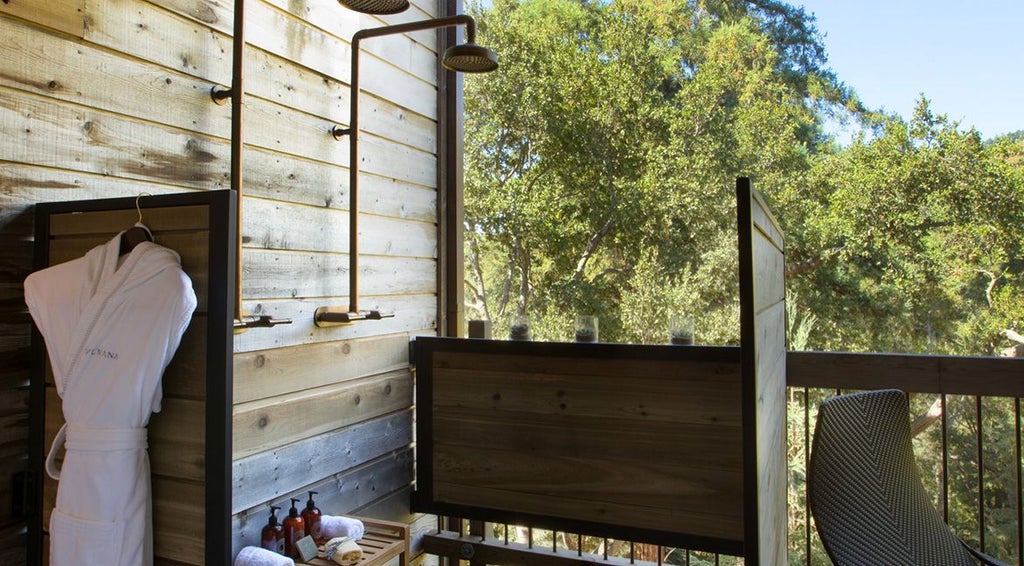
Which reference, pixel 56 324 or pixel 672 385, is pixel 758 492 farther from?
pixel 56 324

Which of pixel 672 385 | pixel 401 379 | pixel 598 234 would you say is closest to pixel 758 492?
pixel 672 385

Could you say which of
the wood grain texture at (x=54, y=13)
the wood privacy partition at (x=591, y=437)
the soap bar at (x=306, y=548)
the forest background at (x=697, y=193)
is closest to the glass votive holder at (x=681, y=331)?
the wood privacy partition at (x=591, y=437)

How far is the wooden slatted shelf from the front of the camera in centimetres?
188

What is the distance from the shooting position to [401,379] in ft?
8.69

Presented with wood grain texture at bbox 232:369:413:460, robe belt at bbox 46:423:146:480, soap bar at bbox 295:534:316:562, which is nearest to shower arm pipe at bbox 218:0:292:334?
wood grain texture at bbox 232:369:413:460

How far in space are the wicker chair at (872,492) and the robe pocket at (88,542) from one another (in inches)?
58.2

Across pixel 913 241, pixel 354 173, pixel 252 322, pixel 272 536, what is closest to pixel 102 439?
pixel 252 322

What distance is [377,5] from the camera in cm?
194

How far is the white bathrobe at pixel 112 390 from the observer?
1238mm

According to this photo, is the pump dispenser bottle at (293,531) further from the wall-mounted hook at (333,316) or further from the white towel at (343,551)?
the wall-mounted hook at (333,316)

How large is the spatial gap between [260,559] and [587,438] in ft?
3.62

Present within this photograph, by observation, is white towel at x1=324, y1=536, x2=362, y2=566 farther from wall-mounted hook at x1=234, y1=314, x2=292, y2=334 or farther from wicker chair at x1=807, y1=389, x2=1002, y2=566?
wicker chair at x1=807, y1=389, x2=1002, y2=566

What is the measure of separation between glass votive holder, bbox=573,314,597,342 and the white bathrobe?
1.42m

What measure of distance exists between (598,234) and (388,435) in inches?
254
